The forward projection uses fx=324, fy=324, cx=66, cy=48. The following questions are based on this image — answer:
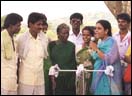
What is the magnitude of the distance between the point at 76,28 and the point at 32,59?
37.9 inches

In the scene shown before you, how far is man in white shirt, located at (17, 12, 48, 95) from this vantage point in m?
3.63

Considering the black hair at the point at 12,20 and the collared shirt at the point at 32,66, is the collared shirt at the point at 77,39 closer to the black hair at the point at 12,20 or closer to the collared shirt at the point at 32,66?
the collared shirt at the point at 32,66

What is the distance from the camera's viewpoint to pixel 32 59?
364cm

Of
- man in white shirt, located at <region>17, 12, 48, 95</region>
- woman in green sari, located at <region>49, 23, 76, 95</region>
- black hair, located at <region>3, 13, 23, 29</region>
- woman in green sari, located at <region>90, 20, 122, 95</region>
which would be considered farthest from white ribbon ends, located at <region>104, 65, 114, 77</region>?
black hair, located at <region>3, 13, 23, 29</region>

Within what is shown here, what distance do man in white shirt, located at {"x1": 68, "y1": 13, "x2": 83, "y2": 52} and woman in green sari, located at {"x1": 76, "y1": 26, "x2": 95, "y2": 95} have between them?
0.69 feet

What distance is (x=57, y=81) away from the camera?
3.98m

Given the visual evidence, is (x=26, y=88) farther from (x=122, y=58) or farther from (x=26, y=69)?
(x=122, y=58)

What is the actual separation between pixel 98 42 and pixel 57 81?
2.27 ft

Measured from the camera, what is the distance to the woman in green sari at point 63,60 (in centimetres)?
385

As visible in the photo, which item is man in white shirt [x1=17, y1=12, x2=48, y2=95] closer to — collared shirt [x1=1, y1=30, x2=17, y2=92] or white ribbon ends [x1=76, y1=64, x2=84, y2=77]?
collared shirt [x1=1, y1=30, x2=17, y2=92]

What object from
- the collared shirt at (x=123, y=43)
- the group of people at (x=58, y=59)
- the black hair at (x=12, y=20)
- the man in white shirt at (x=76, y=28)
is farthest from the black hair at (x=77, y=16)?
the black hair at (x=12, y=20)

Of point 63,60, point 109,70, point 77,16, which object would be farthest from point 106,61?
point 77,16

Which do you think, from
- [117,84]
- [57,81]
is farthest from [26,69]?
[117,84]

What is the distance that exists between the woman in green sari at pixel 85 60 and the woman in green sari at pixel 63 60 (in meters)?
0.08
